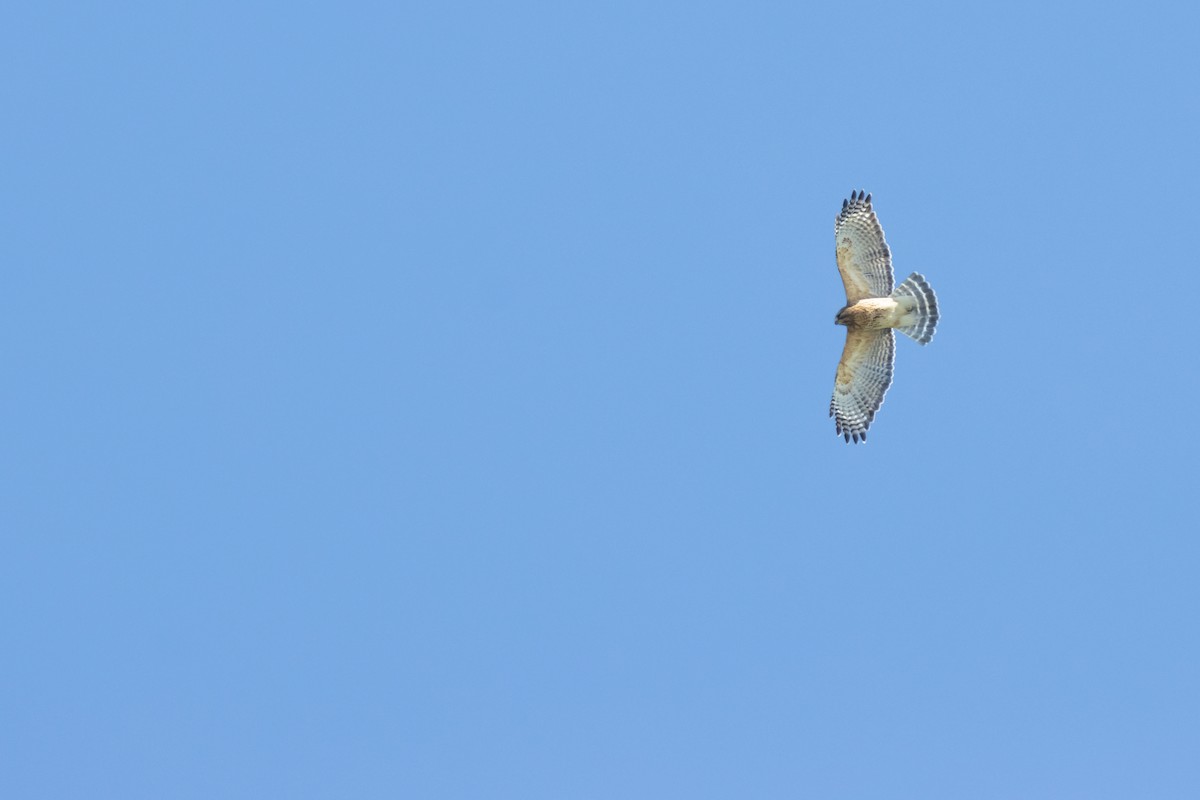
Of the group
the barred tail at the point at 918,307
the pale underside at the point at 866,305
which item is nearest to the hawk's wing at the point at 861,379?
the pale underside at the point at 866,305

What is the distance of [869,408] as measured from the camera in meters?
→ 25.4

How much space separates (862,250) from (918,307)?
1.02 meters

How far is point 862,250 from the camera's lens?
24406 mm

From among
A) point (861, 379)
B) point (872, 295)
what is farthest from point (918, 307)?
point (861, 379)

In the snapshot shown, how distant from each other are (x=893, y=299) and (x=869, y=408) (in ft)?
5.77

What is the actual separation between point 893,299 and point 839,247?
0.96 meters

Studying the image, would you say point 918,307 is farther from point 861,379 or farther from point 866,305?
point 861,379

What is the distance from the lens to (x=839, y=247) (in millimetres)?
24500

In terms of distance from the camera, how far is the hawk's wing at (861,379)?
2480 cm

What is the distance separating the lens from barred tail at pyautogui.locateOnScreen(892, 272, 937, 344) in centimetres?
2431

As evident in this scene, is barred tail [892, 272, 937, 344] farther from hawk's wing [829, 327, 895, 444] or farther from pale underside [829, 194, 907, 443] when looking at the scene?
hawk's wing [829, 327, 895, 444]

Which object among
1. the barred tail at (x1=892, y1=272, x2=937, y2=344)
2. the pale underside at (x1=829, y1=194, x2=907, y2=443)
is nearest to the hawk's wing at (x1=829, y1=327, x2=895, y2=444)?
the pale underside at (x1=829, y1=194, x2=907, y2=443)

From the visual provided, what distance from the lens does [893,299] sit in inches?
959

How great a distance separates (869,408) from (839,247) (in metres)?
2.32
